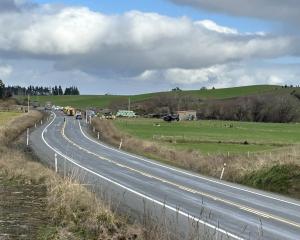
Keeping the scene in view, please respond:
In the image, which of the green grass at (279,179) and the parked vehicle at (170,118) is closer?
the green grass at (279,179)

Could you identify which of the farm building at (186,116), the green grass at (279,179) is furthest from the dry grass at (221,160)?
the farm building at (186,116)

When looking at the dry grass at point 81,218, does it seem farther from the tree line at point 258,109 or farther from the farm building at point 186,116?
the tree line at point 258,109

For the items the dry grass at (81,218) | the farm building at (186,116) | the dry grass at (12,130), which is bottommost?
the farm building at (186,116)

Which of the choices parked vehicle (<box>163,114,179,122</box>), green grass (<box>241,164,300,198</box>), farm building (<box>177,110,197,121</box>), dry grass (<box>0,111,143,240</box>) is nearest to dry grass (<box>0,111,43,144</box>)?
green grass (<box>241,164,300,198</box>)

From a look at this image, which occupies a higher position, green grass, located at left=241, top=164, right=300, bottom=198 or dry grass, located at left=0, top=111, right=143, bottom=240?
dry grass, located at left=0, top=111, right=143, bottom=240

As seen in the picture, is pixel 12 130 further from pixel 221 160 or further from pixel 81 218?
pixel 81 218

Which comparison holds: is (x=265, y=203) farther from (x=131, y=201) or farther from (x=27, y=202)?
(x=27, y=202)

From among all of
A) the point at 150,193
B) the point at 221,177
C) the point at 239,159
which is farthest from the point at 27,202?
the point at 239,159

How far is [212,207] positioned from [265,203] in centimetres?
270

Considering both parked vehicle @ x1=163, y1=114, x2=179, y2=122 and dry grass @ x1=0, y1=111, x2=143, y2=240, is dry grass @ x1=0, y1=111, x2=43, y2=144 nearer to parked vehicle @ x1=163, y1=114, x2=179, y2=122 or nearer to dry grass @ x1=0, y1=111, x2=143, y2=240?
dry grass @ x1=0, y1=111, x2=143, y2=240

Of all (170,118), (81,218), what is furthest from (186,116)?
(81,218)

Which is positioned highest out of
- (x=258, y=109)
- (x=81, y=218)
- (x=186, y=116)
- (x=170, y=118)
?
(x=81, y=218)

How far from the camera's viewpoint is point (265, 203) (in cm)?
2033

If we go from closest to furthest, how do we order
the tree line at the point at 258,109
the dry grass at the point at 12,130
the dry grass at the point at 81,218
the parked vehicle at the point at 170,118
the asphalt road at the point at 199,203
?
the dry grass at the point at 81,218
the asphalt road at the point at 199,203
the dry grass at the point at 12,130
the parked vehicle at the point at 170,118
the tree line at the point at 258,109
